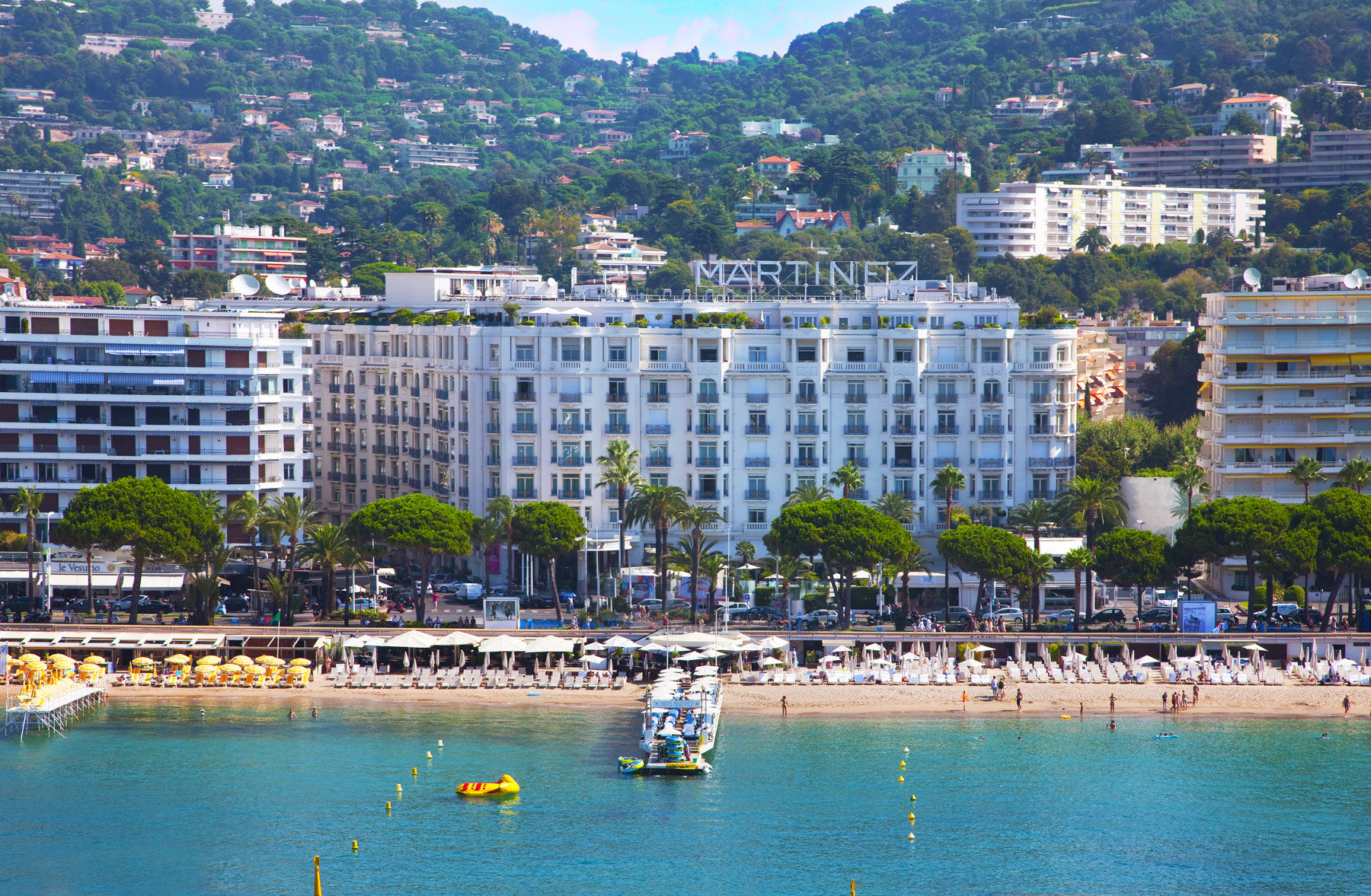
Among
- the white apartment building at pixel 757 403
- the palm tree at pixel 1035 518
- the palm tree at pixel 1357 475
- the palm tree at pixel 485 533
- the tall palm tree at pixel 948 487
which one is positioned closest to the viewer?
the palm tree at pixel 485 533

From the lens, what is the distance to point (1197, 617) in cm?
9912

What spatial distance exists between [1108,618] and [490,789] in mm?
41671

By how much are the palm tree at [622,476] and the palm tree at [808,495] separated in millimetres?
9255

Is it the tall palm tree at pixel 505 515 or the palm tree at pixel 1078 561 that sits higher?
the tall palm tree at pixel 505 515

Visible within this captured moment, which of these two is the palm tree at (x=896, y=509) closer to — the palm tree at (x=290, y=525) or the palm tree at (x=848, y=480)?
the palm tree at (x=848, y=480)

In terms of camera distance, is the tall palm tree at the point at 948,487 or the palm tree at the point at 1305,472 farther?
the tall palm tree at the point at 948,487

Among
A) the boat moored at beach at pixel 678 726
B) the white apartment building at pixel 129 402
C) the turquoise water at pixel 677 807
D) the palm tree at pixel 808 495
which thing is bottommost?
the turquoise water at pixel 677 807

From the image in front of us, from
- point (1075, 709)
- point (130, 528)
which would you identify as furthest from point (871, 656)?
point (130, 528)

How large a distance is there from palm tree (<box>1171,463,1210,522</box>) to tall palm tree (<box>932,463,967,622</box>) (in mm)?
12988

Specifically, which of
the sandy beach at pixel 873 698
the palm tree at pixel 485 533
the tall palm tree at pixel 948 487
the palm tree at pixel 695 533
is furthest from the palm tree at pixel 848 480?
the palm tree at pixel 485 533

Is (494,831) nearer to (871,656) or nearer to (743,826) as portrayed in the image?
(743,826)

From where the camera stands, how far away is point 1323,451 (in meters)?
111

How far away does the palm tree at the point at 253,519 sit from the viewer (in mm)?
101375

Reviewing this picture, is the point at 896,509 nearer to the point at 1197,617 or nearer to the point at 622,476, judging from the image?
the point at 622,476
